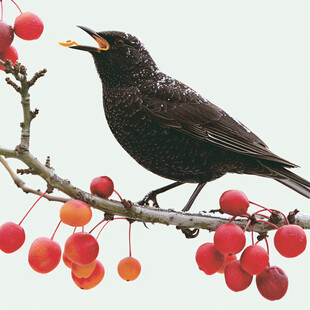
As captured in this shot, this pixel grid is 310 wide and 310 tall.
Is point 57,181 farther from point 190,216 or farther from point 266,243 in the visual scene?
point 266,243

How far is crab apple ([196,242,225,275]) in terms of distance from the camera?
220cm

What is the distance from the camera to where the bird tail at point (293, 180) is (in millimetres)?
2725

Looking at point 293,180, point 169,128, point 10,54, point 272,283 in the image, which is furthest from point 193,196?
point 10,54

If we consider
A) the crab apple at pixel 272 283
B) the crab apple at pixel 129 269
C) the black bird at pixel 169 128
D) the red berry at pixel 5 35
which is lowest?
the crab apple at pixel 129 269

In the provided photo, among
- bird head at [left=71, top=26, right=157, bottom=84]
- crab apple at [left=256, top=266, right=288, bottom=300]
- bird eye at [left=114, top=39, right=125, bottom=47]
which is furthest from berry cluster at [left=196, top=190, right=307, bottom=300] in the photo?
bird eye at [left=114, top=39, right=125, bottom=47]

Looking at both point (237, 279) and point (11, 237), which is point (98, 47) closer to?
point (11, 237)

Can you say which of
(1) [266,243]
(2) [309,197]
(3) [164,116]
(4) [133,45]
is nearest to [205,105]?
(3) [164,116]

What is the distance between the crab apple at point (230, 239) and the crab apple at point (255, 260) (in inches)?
1.8

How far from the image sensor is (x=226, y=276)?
2137mm

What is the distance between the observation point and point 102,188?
2.28m

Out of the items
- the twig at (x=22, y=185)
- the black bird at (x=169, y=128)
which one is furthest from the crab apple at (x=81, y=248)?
the black bird at (x=169, y=128)

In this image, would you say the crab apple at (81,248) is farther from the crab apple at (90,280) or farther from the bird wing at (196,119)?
the bird wing at (196,119)

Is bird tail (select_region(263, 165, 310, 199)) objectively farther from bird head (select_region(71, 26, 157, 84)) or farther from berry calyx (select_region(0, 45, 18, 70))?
berry calyx (select_region(0, 45, 18, 70))

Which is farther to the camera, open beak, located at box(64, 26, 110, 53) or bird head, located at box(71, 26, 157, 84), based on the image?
bird head, located at box(71, 26, 157, 84)
